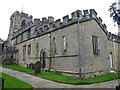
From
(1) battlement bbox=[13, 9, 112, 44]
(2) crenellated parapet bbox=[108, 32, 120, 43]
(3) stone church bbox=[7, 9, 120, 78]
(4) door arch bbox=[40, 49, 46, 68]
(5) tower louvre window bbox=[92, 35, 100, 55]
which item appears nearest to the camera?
(3) stone church bbox=[7, 9, 120, 78]

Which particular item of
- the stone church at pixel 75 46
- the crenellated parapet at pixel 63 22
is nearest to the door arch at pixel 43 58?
the stone church at pixel 75 46

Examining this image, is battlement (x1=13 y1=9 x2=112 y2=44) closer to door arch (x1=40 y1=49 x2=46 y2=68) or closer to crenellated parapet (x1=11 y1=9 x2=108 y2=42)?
crenellated parapet (x1=11 y1=9 x2=108 y2=42)

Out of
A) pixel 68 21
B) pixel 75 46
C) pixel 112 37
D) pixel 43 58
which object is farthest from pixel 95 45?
pixel 43 58

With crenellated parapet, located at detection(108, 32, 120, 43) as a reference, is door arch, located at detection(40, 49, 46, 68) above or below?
below

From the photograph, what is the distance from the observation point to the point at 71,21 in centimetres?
1353

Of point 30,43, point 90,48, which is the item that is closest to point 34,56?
point 30,43

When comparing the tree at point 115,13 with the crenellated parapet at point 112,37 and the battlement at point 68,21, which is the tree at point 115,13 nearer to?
the battlement at point 68,21

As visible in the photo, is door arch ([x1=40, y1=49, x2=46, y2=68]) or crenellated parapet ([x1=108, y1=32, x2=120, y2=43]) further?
crenellated parapet ([x1=108, y1=32, x2=120, y2=43])

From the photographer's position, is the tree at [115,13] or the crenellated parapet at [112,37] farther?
the crenellated parapet at [112,37]

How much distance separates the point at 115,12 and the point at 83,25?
14.3 ft

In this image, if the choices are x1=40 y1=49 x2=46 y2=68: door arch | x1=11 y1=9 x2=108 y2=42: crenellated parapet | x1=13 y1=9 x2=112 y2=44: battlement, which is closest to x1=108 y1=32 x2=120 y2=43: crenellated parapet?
x1=11 y1=9 x2=108 y2=42: crenellated parapet

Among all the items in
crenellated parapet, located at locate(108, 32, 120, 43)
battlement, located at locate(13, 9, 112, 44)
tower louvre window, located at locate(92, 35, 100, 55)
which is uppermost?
battlement, located at locate(13, 9, 112, 44)

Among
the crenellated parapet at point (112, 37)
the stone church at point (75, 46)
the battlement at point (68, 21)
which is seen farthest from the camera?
the crenellated parapet at point (112, 37)

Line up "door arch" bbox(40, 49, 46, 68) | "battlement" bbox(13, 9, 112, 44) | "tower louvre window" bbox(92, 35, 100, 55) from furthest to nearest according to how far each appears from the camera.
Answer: "door arch" bbox(40, 49, 46, 68), "tower louvre window" bbox(92, 35, 100, 55), "battlement" bbox(13, 9, 112, 44)
